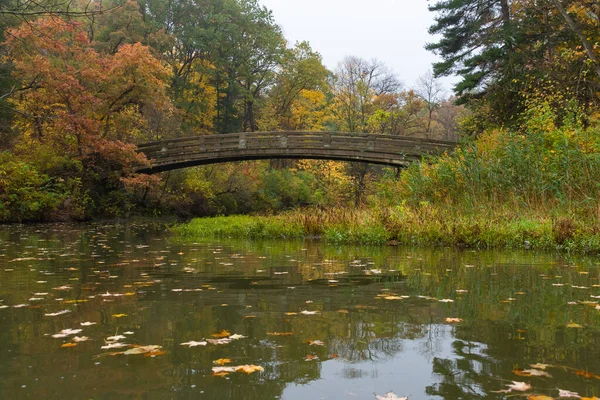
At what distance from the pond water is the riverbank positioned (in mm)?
2495

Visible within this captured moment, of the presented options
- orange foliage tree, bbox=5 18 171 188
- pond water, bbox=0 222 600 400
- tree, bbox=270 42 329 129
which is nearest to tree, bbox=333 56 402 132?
tree, bbox=270 42 329 129

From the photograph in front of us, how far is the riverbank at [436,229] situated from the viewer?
8906 mm

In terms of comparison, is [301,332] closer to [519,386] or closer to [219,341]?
[219,341]

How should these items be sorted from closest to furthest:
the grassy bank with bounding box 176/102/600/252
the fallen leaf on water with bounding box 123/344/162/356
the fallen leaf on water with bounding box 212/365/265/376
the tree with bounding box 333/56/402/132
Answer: the fallen leaf on water with bounding box 212/365/265/376
the fallen leaf on water with bounding box 123/344/162/356
the grassy bank with bounding box 176/102/600/252
the tree with bounding box 333/56/402/132

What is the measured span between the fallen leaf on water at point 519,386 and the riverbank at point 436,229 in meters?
6.99

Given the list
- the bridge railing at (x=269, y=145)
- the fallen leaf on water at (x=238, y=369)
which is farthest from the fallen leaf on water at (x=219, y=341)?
the bridge railing at (x=269, y=145)

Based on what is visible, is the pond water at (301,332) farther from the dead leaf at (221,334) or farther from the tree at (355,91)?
the tree at (355,91)

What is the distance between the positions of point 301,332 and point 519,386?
5.10 ft

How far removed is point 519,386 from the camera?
2473mm

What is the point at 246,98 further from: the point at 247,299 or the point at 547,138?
the point at 247,299

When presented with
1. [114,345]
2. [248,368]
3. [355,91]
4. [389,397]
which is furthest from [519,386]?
[355,91]

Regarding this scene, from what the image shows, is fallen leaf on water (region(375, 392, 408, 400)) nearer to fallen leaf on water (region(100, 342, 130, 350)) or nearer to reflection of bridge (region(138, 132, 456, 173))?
fallen leaf on water (region(100, 342, 130, 350))

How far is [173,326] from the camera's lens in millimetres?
3725

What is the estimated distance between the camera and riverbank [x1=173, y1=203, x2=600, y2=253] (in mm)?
8906
